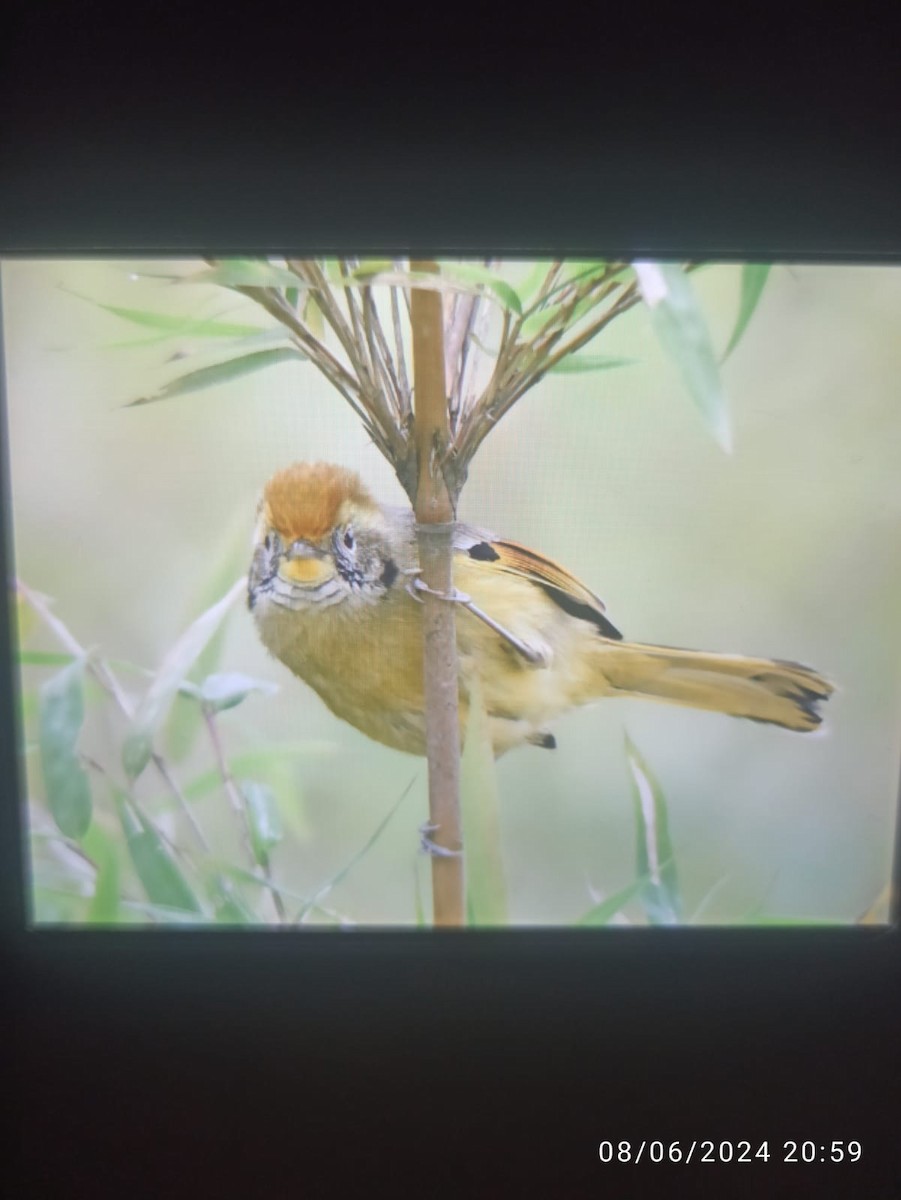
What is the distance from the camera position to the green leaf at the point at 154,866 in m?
0.92

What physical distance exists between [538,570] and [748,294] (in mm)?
346

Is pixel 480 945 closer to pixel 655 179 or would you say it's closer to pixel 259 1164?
pixel 259 1164

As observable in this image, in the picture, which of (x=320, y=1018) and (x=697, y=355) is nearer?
(x=697, y=355)

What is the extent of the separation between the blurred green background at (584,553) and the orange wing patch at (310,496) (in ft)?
0.06

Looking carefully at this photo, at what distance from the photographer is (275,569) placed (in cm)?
85

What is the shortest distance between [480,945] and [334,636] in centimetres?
39

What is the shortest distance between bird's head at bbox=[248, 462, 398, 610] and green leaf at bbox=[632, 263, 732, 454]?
0.34m

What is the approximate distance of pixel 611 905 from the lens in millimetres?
928

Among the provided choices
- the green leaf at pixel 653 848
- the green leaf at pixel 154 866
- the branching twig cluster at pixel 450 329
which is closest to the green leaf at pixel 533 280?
the branching twig cluster at pixel 450 329

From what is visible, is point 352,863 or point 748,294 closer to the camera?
point 748,294

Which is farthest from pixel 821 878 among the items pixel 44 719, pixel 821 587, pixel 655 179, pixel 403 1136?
pixel 44 719

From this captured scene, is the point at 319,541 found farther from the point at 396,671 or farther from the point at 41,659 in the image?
the point at 41,659

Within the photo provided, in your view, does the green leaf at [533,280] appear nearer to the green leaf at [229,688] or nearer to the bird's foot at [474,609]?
the bird's foot at [474,609]

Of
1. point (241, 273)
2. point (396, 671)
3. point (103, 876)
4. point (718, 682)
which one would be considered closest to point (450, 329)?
point (241, 273)
